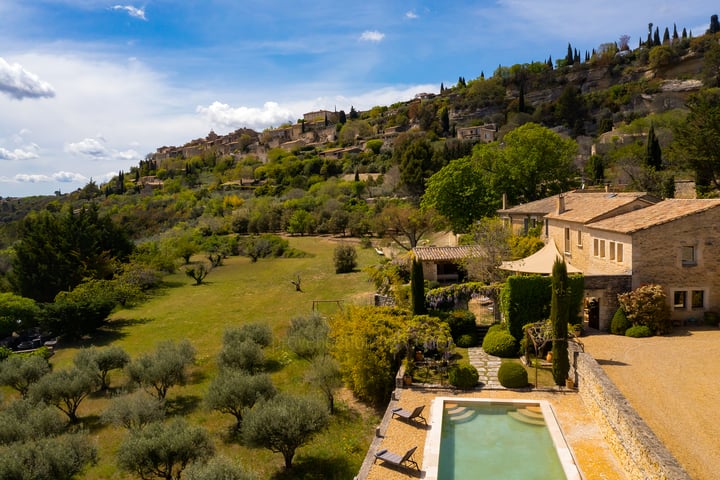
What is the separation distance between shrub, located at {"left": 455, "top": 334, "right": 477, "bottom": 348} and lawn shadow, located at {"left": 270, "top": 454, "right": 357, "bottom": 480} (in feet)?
29.3

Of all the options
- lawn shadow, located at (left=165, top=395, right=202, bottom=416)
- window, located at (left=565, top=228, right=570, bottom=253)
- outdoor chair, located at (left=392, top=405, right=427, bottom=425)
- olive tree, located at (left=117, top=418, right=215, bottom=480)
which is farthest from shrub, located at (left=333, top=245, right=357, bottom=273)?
olive tree, located at (left=117, top=418, right=215, bottom=480)

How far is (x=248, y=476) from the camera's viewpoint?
10.7 m

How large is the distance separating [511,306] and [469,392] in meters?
5.72

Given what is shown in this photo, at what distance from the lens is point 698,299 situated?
2130 cm

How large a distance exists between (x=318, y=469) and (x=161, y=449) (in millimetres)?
4572

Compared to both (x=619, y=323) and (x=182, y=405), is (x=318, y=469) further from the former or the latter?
(x=619, y=323)

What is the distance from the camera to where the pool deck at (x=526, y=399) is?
37.2 ft

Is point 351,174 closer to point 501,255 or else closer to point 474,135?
point 474,135

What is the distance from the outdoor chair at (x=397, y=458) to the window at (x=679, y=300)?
15.7m

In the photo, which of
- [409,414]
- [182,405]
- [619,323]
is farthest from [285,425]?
[619,323]

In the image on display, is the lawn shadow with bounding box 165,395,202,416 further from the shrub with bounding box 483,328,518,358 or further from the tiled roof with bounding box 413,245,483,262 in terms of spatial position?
the tiled roof with bounding box 413,245,483,262

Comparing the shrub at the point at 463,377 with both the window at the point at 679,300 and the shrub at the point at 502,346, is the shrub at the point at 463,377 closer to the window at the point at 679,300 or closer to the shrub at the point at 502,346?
the shrub at the point at 502,346

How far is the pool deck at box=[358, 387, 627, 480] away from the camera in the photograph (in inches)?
447

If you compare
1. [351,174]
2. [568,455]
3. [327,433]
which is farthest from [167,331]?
[351,174]
